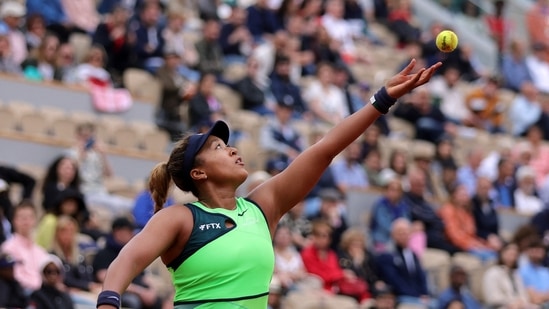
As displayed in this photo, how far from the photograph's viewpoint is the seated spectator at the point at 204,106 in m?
15.3

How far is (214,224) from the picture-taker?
577 centimetres

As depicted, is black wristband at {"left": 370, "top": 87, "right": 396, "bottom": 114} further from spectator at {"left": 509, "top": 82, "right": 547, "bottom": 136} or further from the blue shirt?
spectator at {"left": 509, "top": 82, "right": 547, "bottom": 136}

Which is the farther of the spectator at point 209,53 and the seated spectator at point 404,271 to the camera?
the spectator at point 209,53

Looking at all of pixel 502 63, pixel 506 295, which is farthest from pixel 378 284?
pixel 502 63

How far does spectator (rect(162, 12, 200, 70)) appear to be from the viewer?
55.6 ft

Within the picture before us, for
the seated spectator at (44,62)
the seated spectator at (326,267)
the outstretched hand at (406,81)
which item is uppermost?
the outstretched hand at (406,81)

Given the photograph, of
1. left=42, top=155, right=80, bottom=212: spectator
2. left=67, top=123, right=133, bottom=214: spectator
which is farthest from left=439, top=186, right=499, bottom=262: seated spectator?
left=42, top=155, right=80, bottom=212: spectator

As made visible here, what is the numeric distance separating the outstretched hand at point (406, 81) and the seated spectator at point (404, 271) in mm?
7857

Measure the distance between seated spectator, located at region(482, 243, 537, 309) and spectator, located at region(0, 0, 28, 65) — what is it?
5566 millimetres

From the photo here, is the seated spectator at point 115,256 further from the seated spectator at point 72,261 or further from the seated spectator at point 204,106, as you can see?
the seated spectator at point 204,106

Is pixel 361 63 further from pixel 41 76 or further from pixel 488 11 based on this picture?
pixel 41 76

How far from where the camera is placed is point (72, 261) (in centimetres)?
1141

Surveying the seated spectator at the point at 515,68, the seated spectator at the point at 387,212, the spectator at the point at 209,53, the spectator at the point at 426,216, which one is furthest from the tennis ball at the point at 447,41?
the seated spectator at the point at 515,68

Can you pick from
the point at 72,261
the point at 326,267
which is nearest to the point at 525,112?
the point at 326,267
